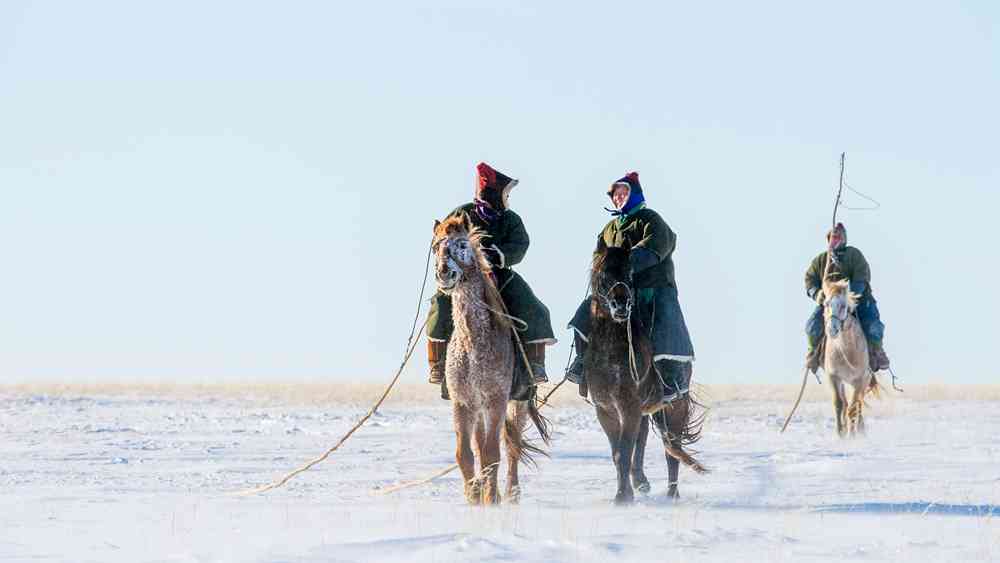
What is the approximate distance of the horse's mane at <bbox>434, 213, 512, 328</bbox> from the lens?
10.2m

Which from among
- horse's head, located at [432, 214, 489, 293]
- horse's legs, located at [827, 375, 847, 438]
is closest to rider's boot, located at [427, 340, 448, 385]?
horse's head, located at [432, 214, 489, 293]

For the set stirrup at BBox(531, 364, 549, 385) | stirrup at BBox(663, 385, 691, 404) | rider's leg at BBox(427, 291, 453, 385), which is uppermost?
rider's leg at BBox(427, 291, 453, 385)

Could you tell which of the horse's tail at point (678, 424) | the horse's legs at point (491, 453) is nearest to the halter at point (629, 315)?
the horse's tail at point (678, 424)

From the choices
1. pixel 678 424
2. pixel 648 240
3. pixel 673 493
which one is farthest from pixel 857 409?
pixel 648 240

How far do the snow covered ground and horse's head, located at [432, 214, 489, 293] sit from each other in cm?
159

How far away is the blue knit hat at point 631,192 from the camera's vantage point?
1148 cm

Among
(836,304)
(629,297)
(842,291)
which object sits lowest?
(629,297)

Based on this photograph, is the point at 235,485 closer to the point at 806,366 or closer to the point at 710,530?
the point at 710,530

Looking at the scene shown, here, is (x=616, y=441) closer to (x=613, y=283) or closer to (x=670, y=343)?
(x=670, y=343)

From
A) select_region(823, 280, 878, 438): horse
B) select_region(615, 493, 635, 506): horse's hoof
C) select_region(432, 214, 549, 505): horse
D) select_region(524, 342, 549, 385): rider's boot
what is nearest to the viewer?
select_region(432, 214, 549, 505): horse

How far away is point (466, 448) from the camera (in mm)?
10398

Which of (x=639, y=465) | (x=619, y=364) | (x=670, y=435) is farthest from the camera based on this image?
(x=670, y=435)

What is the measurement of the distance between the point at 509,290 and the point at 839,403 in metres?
9.83

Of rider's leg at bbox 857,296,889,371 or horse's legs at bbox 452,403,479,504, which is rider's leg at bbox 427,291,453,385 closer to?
horse's legs at bbox 452,403,479,504
